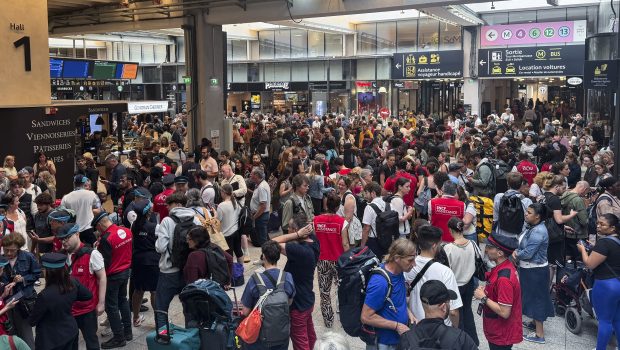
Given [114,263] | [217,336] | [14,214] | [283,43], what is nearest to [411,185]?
[114,263]

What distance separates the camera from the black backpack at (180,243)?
6.60 meters

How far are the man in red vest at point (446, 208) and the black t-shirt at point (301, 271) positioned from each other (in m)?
2.45

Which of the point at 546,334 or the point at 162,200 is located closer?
the point at 546,334

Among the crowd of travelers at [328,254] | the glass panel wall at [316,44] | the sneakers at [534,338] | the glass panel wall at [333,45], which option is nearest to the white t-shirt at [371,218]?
the crowd of travelers at [328,254]

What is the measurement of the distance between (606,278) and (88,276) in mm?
5217

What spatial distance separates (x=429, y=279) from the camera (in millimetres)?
5172

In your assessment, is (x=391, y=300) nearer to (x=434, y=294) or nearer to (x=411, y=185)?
(x=434, y=294)

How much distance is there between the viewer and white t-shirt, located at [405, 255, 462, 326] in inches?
205

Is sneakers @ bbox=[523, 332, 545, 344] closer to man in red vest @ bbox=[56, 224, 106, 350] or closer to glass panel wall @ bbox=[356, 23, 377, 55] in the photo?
man in red vest @ bbox=[56, 224, 106, 350]

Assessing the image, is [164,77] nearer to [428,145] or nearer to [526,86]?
[526,86]

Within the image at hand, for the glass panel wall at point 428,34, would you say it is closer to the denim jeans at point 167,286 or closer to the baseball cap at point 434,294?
the denim jeans at point 167,286

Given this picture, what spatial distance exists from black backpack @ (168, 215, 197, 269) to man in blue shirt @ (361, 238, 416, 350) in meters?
2.43

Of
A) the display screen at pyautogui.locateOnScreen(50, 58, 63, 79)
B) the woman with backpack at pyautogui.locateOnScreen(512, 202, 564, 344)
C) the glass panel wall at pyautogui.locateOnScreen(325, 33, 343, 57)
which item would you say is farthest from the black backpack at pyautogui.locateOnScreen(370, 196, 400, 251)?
the glass panel wall at pyautogui.locateOnScreen(325, 33, 343, 57)

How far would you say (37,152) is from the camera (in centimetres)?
1400
